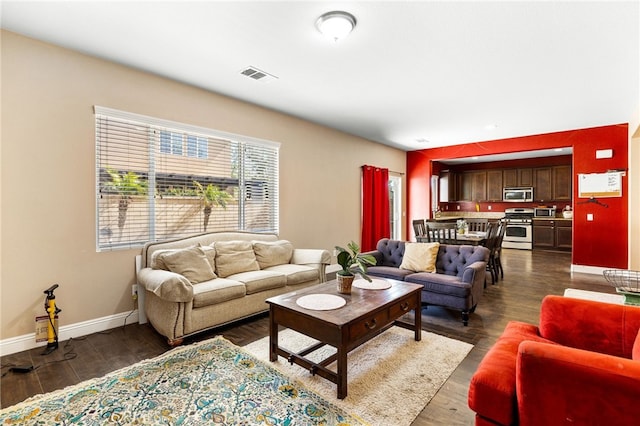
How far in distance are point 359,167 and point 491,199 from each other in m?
5.53

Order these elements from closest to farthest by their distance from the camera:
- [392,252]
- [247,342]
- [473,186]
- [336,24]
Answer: [336,24] < [247,342] < [392,252] < [473,186]

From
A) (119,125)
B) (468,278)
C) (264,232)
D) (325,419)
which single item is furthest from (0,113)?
(468,278)

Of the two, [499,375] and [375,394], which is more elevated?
[499,375]

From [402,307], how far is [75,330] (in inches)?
122

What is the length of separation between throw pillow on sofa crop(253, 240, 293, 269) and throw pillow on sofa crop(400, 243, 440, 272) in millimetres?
1582

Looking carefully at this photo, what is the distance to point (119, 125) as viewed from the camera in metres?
3.24

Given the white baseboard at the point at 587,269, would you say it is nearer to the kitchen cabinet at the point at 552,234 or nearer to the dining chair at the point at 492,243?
the dining chair at the point at 492,243

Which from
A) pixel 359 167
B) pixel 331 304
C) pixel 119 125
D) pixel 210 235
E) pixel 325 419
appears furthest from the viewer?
pixel 359 167

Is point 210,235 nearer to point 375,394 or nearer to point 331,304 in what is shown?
point 331,304

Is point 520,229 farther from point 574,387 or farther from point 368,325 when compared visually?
point 574,387

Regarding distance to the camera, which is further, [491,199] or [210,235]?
[491,199]

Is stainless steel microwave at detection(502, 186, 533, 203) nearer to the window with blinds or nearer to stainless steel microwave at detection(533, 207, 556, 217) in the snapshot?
stainless steel microwave at detection(533, 207, 556, 217)

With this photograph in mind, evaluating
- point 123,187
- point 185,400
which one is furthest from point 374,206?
point 185,400

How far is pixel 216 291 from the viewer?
2.99 metres
